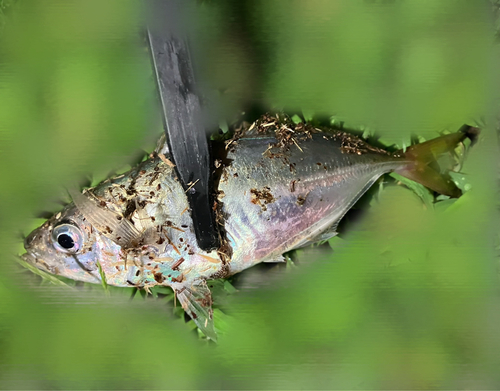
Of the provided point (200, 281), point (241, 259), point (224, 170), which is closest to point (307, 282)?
point (241, 259)

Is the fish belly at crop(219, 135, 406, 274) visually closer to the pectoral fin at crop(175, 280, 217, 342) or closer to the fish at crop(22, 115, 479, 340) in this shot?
the fish at crop(22, 115, 479, 340)

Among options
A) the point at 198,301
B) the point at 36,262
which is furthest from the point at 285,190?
the point at 36,262

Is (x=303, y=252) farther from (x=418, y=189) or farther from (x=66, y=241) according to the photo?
(x=66, y=241)

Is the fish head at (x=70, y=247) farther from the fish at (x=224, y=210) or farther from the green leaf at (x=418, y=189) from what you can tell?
the green leaf at (x=418, y=189)

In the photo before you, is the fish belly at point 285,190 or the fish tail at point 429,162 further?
the fish tail at point 429,162

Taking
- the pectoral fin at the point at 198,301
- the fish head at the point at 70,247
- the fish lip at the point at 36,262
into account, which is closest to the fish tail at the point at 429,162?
the pectoral fin at the point at 198,301

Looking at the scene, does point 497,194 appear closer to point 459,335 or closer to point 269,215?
point 459,335

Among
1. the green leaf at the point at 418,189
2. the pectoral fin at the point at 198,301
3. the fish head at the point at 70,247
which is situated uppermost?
the fish head at the point at 70,247
